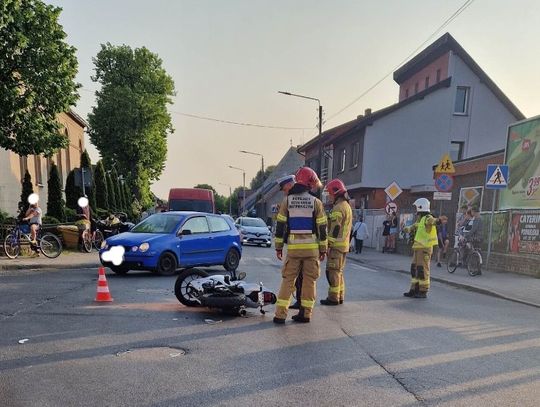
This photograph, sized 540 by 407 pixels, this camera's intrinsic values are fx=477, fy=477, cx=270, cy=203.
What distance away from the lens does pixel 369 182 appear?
93.9ft

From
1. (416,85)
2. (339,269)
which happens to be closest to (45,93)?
(339,269)

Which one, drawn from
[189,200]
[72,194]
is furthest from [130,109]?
[189,200]

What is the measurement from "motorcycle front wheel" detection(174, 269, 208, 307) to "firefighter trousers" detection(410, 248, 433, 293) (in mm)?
4354

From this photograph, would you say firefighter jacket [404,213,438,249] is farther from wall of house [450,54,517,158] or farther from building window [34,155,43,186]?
building window [34,155,43,186]

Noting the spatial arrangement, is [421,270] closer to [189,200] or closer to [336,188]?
[336,188]

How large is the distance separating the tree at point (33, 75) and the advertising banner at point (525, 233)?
13.4m

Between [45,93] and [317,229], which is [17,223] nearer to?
[45,93]

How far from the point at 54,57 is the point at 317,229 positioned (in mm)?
9921

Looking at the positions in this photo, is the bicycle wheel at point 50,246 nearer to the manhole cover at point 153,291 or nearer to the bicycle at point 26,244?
the bicycle at point 26,244

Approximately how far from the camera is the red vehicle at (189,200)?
945 inches

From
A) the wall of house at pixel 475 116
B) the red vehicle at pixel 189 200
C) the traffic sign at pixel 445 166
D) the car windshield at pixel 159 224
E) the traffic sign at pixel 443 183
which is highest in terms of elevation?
the wall of house at pixel 475 116

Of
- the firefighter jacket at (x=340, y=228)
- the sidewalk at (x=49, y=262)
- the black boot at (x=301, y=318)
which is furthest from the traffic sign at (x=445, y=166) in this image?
the sidewalk at (x=49, y=262)

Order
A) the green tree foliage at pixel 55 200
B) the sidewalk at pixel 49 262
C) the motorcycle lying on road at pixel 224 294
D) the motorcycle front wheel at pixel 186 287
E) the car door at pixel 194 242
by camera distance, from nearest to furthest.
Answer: the motorcycle lying on road at pixel 224 294
the motorcycle front wheel at pixel 186 287
the car door at pixel 194 242
the sidewalk at pixel 49 262
the green tree foliage at pixel 55 200

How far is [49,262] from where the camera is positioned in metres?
12.3
